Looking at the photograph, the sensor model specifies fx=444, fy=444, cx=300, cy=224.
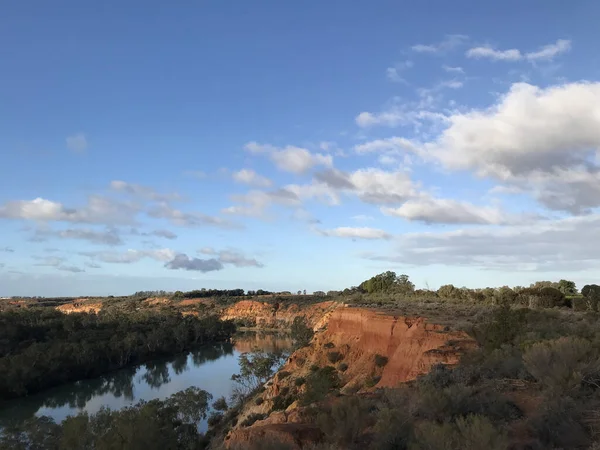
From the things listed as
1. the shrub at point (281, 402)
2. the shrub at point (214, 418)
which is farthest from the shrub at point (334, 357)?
the shrub at point (214, 418)

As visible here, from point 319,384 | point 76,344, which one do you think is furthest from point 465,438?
point 76,344

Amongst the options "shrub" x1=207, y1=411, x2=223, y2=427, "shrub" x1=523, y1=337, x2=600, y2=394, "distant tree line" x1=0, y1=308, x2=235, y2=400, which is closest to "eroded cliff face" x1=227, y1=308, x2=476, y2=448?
Result: "shrub" x1=207, y1=411, x2=223, y2=427

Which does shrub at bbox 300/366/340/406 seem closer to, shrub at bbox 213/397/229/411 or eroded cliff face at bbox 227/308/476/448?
eroded cliff face at bbox 227/308/476/448

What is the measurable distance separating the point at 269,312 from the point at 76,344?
67.1 metres

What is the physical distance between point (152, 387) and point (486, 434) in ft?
165

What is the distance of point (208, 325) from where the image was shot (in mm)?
92375

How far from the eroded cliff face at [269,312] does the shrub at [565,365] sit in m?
89.6

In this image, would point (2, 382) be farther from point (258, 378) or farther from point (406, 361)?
point (406, 361)

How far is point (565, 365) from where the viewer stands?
41.1ft

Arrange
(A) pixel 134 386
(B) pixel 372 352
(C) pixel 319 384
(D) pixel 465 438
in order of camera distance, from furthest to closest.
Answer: (A) pixel 134 386 < (B) pixel 372 352 < (C) pixel 319 384 < (D) pixel 465 438

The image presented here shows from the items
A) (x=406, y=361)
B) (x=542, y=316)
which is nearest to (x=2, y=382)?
(x=406, y=361)

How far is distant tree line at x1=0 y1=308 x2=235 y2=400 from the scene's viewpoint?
47188 mm

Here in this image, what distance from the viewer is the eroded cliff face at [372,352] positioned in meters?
29.3

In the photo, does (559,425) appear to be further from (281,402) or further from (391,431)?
(281,402)
